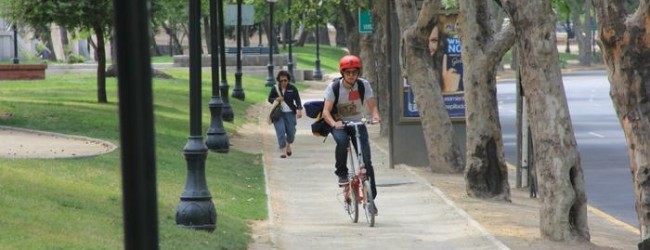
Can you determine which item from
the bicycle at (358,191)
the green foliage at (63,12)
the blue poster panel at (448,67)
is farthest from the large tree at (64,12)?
the bicycle at (358,191)

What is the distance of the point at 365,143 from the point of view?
14.2 m

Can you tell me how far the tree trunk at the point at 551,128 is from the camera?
13648 millimetres

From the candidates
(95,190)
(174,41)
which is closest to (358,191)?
(95,190)

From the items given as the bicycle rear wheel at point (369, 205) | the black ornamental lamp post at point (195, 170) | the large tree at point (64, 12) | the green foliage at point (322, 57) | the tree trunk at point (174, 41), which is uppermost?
the large tree at point (64, 12)

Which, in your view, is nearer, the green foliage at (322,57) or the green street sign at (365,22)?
the green street sign at (365,22)

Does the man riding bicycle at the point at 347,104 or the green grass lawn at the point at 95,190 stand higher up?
the man riding bicycle at the point at 347,104

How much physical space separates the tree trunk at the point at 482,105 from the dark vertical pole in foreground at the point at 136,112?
47.6 feet

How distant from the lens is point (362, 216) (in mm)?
15570

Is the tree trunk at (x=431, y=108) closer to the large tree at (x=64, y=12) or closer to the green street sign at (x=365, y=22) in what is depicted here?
the large tree at (x=64, y=12)

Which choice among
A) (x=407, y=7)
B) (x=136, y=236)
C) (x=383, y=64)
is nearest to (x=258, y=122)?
(x=383, y=64)

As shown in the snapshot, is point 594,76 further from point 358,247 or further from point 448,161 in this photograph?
point 358,247

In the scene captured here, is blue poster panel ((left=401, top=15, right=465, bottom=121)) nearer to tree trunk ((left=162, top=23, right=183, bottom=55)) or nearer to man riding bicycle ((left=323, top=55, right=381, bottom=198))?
man riding bicycle ((left=323, top=55, right=381, bottom=198))

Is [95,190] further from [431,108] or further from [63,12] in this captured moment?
[63,12]

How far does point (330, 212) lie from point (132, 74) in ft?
40.8
